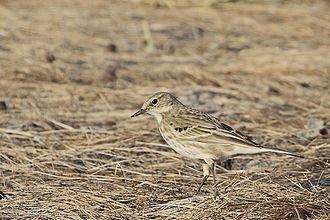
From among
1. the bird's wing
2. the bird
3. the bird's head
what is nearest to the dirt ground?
the bird

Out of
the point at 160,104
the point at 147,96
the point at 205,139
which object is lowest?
the point at 147,96

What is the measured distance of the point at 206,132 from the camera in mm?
4801

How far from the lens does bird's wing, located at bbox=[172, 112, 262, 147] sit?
4.66 m

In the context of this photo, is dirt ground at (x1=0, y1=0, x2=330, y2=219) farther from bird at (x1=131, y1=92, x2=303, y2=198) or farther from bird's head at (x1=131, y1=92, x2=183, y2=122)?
bird's head at (x1=131, y1=92, x2=183, y2=122)

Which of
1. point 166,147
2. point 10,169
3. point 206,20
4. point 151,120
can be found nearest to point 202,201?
point 166,147

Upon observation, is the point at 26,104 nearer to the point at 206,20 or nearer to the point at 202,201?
the point at 202,201

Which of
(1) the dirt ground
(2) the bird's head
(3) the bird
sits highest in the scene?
(2) the bird's head

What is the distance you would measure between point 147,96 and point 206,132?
3102mm

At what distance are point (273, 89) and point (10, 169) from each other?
183 inches

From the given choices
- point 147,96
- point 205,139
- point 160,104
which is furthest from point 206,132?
point 147,96

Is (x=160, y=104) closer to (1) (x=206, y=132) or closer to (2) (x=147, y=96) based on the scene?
(1) (x=206, y=132)

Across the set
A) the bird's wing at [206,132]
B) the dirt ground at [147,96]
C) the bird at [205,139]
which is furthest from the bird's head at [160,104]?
the dirt ground at [147,96]

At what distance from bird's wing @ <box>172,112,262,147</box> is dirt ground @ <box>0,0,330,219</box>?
1.39 feet

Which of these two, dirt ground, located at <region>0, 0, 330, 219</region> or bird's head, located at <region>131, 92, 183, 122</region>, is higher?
bird's head, located at <region>131, 92, 183, 122</region>
